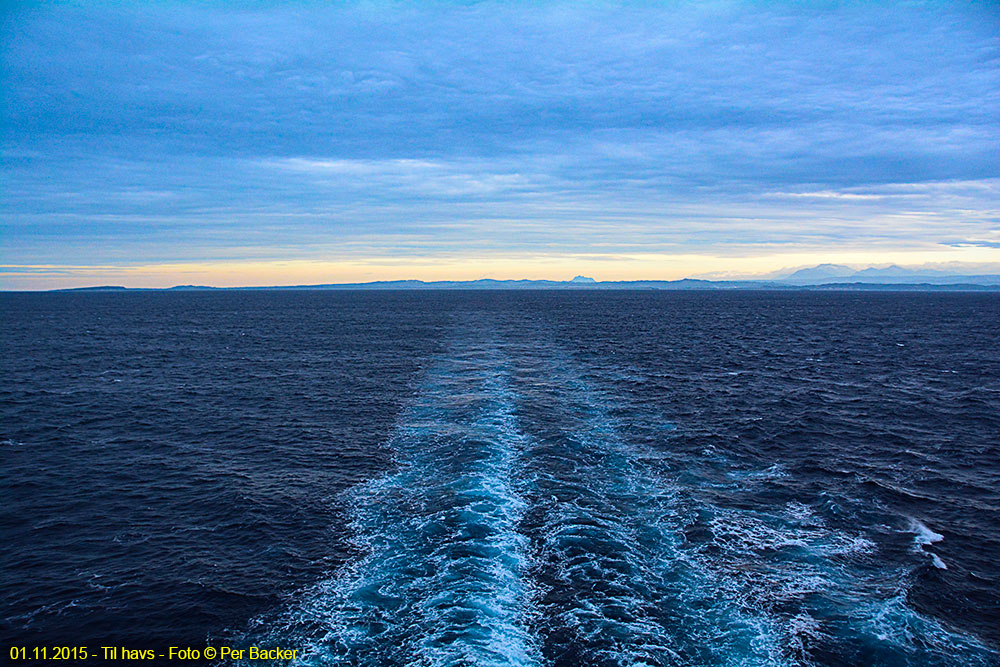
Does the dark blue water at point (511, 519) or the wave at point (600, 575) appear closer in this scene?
the wave at point (600, 575)

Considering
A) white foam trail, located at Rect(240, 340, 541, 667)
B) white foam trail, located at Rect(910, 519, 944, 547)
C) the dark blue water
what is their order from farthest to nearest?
1. white foam trail, located at Rect(910, 519, 944, 547)
2. the dark blue water
3. white foam trail, located at Rect(240, 340, 541, 667)

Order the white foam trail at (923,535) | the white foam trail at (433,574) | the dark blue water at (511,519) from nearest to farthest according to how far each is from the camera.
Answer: the white foam trail at (433,574), the dark blue water at (511,519), the white foam trail at (923,535)

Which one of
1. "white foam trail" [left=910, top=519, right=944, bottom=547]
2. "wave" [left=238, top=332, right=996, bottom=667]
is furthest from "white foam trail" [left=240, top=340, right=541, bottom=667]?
"white foam trail" [left=910, top=519, right=944, bottom=547]

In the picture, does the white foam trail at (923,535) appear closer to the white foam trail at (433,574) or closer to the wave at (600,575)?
the wave at (600,575)

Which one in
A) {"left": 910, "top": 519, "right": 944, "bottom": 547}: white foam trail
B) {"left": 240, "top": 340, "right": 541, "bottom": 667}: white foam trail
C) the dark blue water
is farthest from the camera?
{"left": 910, "top": 519, "right": 944, "bottom": 547}: white foam trail

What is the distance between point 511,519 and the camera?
20.6m

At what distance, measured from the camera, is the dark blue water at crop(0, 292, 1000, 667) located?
14.7 m

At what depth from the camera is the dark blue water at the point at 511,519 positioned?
1470 cm

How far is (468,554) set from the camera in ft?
59.2

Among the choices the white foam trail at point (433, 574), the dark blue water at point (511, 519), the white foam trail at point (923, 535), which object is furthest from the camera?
the white foam trail at point (923, 535)

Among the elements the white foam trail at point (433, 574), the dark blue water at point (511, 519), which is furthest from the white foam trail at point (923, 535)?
the white foam trail at point (433, 574)

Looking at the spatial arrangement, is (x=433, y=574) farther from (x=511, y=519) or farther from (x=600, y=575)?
(x=600, y=575)

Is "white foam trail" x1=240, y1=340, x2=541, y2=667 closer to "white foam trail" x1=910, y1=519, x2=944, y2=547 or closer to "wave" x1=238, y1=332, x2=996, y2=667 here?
"wave" x1=238, y1=332, x2=996, y2=667

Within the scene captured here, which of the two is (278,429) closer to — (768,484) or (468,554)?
(468,554)
